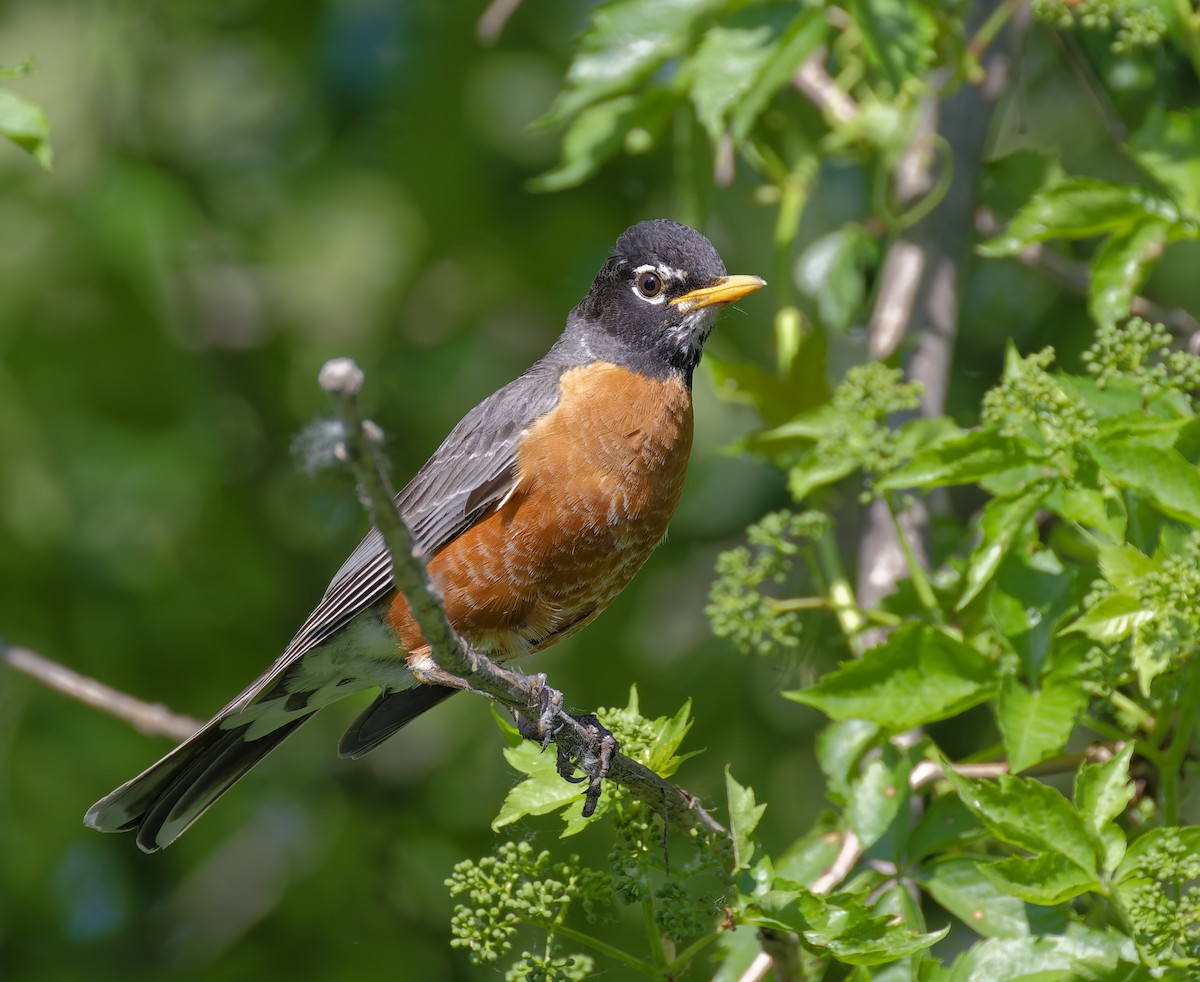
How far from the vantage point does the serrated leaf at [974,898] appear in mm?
2668

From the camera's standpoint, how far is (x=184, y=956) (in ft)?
16.7

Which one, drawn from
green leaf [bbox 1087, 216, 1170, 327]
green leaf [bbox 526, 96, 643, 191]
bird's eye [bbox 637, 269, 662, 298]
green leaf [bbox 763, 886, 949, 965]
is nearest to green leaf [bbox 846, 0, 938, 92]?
green leaf [bbox 1087, 216, 1170, 327]

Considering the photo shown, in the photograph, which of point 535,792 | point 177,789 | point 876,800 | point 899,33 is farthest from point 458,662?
point 899,33

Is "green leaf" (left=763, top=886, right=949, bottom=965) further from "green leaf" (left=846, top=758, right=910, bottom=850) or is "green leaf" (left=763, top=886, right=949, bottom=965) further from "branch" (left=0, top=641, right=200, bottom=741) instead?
"branch" (left=0, top=641, right=200, bottom=741)

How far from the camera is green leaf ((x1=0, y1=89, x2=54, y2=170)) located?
9.52ft

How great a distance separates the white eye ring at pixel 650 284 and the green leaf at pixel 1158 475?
178cm

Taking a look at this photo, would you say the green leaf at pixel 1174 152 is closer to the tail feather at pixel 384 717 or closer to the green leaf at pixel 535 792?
the green leaf at pixel 535 792

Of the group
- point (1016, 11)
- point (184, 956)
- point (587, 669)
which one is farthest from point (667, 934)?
point (184, 956)

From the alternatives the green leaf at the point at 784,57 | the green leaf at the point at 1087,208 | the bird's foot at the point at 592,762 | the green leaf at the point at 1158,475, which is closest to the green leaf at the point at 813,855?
the bird's foot at the point at 592,762

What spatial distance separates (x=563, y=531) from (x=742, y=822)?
128 cm

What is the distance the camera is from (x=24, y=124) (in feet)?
9.56

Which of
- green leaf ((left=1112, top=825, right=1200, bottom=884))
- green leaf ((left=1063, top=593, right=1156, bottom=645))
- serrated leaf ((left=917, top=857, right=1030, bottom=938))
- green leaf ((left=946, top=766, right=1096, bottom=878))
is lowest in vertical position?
serrated leaf ((left=917, top=857, right=1030, bottom=938))

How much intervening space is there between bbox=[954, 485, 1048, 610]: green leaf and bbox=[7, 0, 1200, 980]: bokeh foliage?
2.26ft

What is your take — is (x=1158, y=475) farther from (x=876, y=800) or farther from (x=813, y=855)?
(x=813, y=855)
